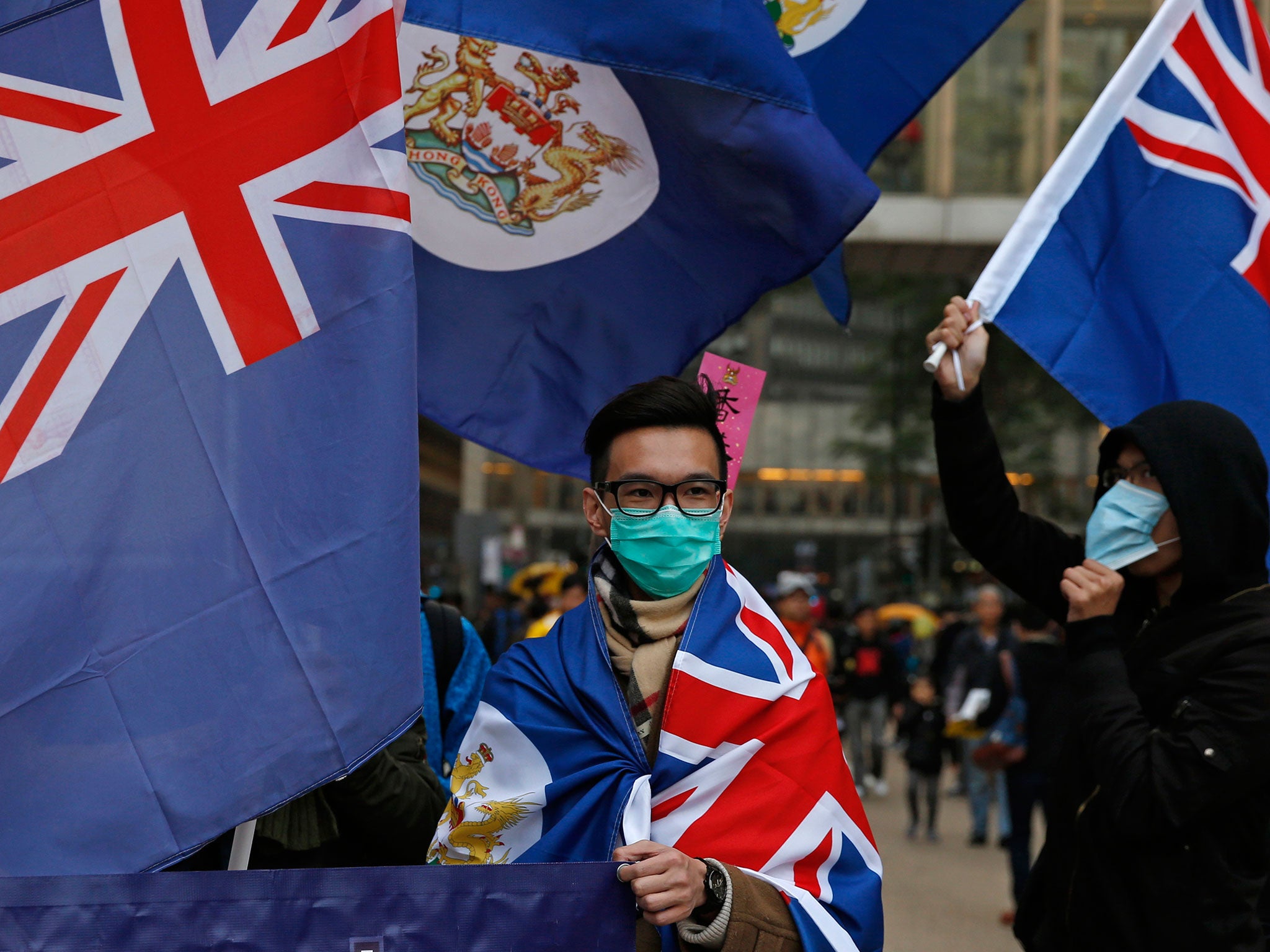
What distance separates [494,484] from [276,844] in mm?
43956

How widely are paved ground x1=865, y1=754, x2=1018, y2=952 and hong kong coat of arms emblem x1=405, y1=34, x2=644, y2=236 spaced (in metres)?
4.34

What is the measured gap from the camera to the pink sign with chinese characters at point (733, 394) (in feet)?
10.1

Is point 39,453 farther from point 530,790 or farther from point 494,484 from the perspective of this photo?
point 494,484

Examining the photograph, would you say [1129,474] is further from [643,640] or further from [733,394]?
[643,640]

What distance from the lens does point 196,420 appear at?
2174 millimetres

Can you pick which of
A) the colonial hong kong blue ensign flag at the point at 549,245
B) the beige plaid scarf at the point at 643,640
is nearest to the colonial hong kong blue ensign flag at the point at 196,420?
the beige plaid scarf at the point at 643,640

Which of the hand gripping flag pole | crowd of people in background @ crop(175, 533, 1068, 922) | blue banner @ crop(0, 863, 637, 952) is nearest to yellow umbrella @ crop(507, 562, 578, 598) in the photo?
crowd of people in background @ crop(175, 533, 1068, 922)

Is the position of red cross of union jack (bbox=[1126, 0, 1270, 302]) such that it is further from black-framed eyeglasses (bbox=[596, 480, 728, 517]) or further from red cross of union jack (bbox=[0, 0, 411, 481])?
red cross of union jack (bbox=[0, 0, 411, 481])

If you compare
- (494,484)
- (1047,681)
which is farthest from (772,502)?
(1047,681)

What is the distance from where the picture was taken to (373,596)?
220 centimetres

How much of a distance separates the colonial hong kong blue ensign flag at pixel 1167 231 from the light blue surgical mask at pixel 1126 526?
671mm

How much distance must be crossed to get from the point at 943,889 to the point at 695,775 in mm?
7719

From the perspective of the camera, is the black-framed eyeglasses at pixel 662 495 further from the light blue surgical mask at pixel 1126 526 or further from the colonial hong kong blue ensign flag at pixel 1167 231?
the colonial hong kong blue ensign flag at pixel 1167 231

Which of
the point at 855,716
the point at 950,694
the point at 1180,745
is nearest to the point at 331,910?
the point at 1180,745
